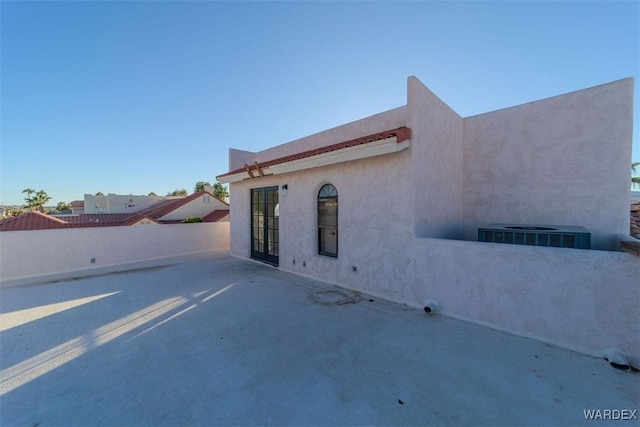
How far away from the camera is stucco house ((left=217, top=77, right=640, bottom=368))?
4.02m

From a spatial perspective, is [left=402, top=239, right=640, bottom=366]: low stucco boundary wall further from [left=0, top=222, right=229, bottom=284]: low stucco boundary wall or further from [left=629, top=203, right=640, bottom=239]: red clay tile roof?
[left=0, top=222, right=229, bottom=284]: low stucco boundary wall

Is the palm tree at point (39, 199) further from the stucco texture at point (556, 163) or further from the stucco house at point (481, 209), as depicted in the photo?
the stucco texture at point (556, 163)

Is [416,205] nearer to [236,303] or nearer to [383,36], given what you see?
[236,303]

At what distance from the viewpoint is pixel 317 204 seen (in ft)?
27.7

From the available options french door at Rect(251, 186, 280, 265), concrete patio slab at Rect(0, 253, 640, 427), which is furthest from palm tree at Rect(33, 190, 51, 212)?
concrete patio slab at Rect(0, 253, 640, 427)

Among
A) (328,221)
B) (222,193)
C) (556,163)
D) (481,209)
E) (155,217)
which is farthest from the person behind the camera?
(222,193)

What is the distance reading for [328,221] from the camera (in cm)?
814

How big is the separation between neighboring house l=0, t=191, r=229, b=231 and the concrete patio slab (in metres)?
5.81

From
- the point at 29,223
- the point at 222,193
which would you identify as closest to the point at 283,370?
the point at 29,223

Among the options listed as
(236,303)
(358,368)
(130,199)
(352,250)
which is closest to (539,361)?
(358,368)

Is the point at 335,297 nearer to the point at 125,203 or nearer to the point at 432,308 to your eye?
the point at 432,308

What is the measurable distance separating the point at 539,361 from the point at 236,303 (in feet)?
20.3

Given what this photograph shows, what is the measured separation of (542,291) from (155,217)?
21861 mm

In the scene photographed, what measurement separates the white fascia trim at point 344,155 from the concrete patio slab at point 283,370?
396 cm
